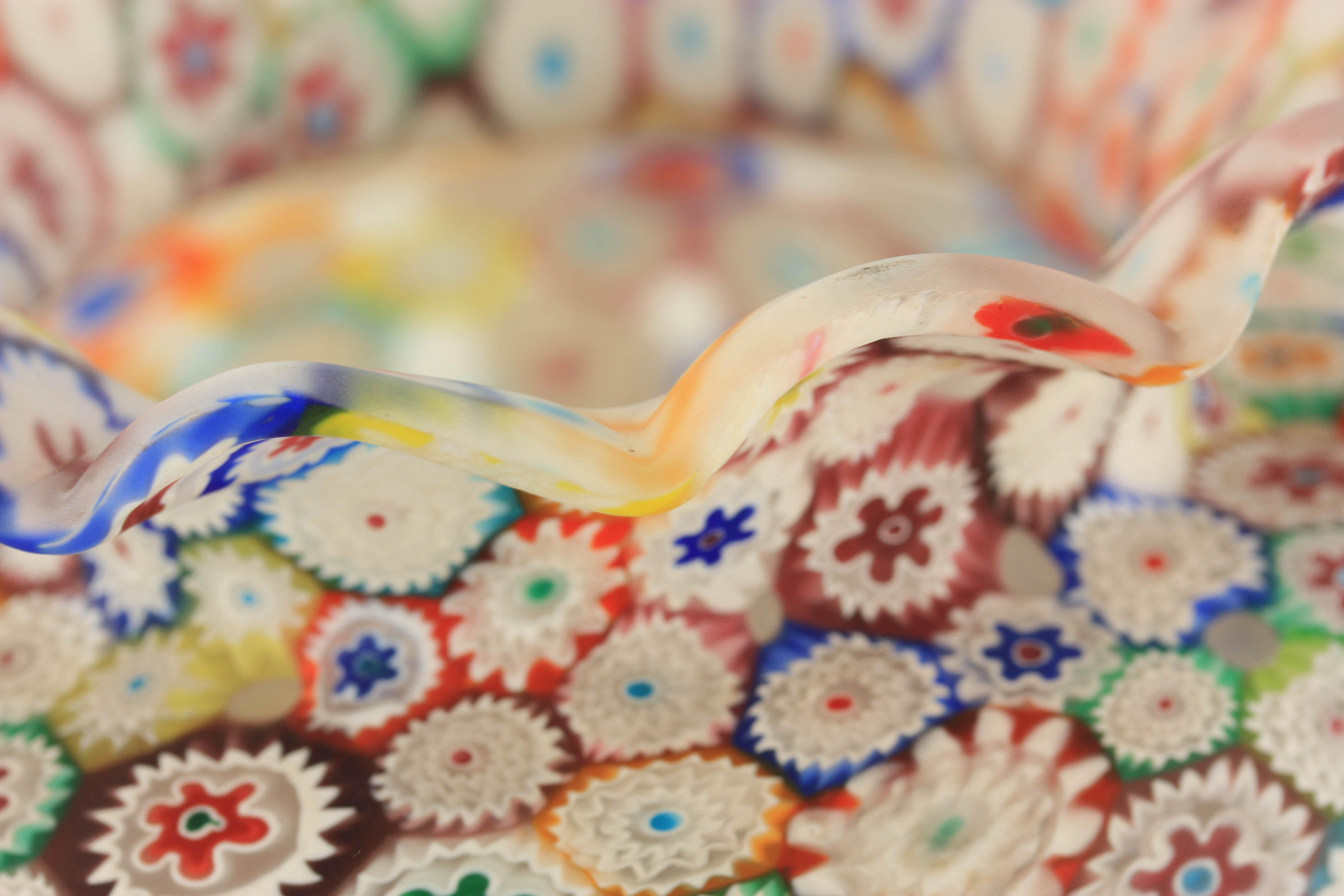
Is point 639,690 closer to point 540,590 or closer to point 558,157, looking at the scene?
point 540,590

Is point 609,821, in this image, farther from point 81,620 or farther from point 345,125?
point 345,125

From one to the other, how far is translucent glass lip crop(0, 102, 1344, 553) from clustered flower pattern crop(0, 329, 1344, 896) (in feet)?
0.05

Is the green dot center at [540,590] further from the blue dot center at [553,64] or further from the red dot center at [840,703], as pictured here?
the blue dot center at [553,64]

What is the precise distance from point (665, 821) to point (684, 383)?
0.22 ft

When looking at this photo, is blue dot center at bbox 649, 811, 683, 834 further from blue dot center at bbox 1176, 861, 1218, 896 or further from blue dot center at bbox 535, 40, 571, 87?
blue dot center at bbox 535, 40, 571, 87

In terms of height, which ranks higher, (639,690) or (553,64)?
(553,64)

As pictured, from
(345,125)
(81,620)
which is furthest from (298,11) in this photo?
(81,620)

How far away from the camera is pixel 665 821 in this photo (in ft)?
0.61

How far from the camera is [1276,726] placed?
203 millimetres

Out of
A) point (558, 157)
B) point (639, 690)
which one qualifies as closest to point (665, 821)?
point (639, 690)

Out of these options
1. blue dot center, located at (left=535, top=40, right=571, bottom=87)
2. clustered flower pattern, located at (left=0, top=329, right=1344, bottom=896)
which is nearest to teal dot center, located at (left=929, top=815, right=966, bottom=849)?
clustered flower pattern, located at (left=0, top=329, right=1344, bottom=896)

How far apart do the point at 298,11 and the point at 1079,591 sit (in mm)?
234

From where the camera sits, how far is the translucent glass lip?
0.16 meters

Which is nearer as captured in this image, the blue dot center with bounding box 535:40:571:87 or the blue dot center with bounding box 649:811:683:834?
the blue dot center with bounding box 649:811:683:834
